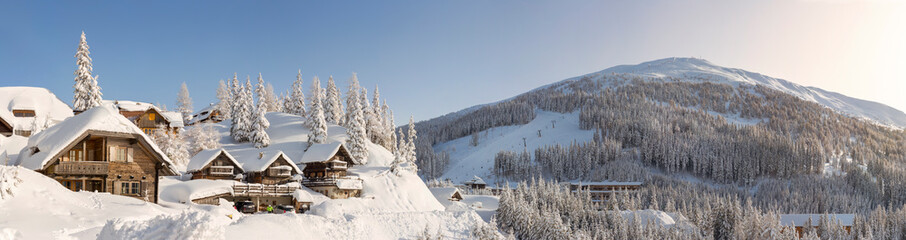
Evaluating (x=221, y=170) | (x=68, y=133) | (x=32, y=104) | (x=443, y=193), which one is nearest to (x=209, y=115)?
(x=32, y=104)

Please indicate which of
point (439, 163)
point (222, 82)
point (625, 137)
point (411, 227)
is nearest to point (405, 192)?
point (411, 227)

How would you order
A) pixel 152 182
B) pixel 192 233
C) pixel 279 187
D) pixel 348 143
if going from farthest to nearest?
pixel 348 143 → pixel 279 187 → pixel 152 182 → pixel 192 233

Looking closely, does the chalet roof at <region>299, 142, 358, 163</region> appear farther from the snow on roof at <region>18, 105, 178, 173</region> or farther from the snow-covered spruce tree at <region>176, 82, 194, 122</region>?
the snow-covered spruce tree at <region>176, 82, 194, 122</region>

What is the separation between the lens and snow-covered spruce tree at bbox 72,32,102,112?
63250 mm

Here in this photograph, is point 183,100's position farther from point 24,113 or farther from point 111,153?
point 111,153

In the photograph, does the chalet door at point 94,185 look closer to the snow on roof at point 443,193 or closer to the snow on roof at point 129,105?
the snow on roof at point 129,105

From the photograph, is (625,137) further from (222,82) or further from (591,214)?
(222,82)

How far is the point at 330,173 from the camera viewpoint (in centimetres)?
6353

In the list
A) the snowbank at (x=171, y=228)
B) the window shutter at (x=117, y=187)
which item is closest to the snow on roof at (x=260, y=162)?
the window shutter at (x=117, y=187)

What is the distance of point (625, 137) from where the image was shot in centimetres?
19788

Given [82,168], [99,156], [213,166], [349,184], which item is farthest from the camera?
[349,184]

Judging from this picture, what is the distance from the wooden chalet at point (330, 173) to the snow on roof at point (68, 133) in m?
23.0

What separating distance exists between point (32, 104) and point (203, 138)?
60.7 ft

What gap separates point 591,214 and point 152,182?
64.3m
